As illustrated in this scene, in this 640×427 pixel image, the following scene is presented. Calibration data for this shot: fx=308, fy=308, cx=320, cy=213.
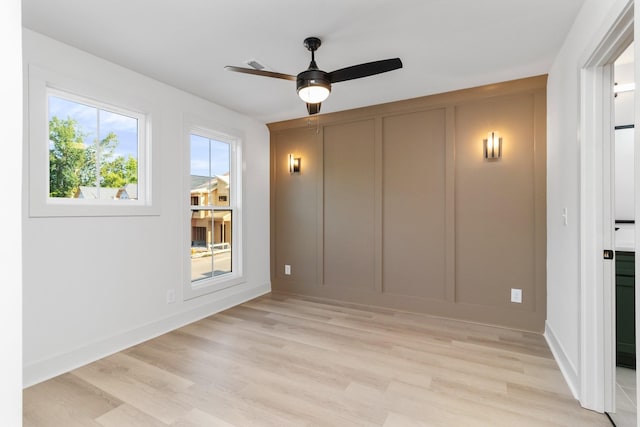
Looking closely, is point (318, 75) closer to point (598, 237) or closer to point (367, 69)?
point (367, 69)

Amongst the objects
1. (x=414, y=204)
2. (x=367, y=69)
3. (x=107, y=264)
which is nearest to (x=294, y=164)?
(x=414, y=204)

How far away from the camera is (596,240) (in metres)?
1.84

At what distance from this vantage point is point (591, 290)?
1.85 metres

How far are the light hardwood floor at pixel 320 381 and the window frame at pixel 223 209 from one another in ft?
1.68

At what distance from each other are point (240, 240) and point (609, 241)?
3.61m

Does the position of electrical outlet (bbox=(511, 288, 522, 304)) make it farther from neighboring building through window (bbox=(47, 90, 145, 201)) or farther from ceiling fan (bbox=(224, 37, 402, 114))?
neighboring building through window (bbox=(47, 90, 145, 201))

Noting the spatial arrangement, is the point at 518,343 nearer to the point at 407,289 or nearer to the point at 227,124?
the point at 407,289

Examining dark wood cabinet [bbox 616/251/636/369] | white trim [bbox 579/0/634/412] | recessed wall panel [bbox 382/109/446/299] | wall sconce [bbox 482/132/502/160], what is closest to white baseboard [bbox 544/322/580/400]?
white trim [bbox 579/0/634/412]

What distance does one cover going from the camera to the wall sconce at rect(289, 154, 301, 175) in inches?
173

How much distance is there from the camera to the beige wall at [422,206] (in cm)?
311

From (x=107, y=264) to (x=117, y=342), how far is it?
693 millimetres

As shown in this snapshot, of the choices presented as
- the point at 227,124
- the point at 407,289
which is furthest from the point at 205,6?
the point at 407,289

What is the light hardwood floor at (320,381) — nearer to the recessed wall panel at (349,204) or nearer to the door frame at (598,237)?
the door frame at (598,237)

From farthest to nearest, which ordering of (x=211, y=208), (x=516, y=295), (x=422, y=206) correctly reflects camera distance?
(x=211, y=208)
(x=422, y=206)
(x=516, y=295)
